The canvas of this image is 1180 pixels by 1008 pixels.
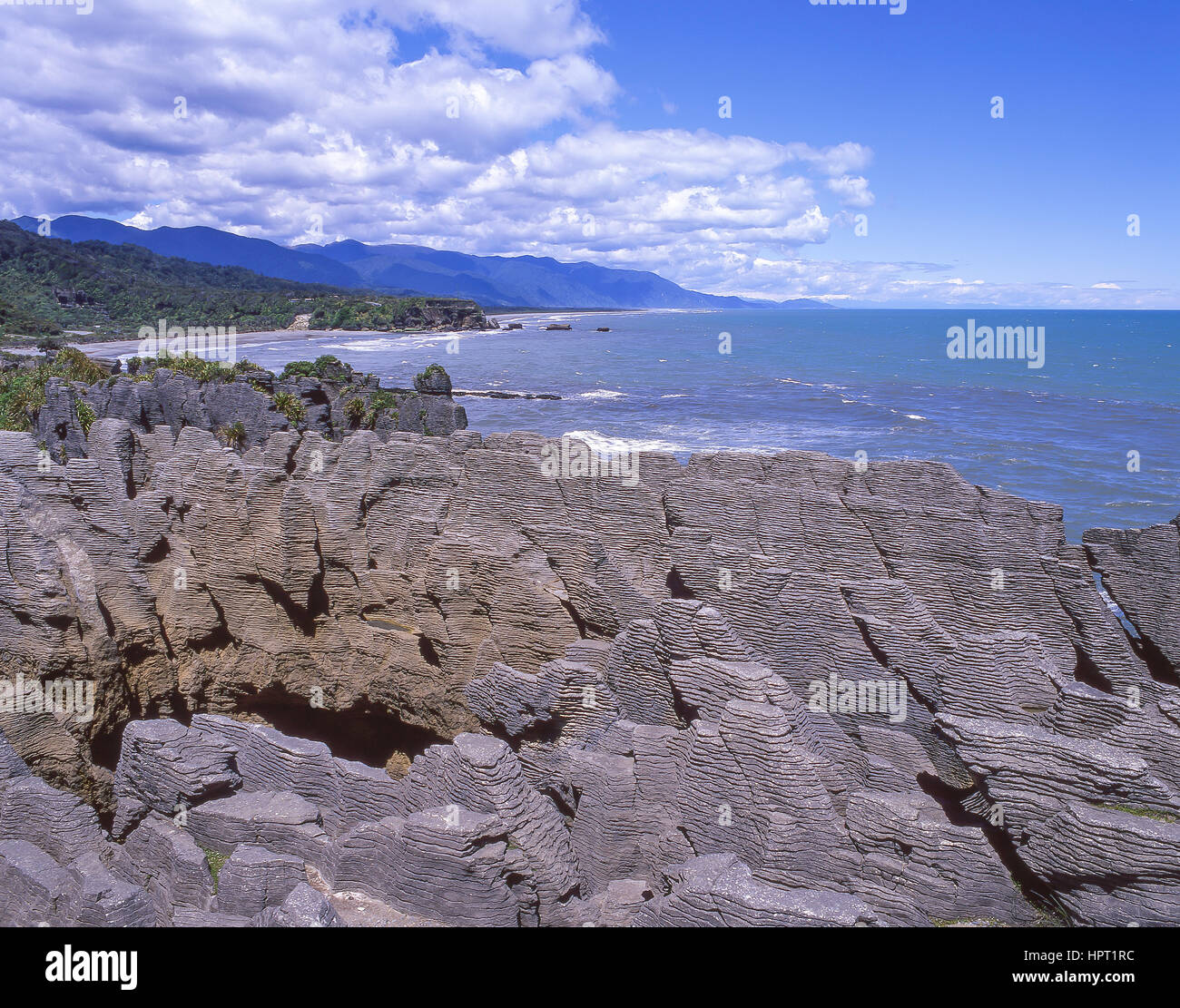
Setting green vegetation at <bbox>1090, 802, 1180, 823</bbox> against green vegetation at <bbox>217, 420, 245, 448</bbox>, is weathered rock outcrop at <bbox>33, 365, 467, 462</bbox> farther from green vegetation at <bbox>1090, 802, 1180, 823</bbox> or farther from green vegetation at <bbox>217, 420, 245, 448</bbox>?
green vegetation at <bbox>1090, 802, 1180, 823</bbox>

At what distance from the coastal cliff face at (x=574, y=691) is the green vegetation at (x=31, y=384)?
19.4 m

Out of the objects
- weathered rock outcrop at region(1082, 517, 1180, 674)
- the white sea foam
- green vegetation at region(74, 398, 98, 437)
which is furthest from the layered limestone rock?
weathered rock outcrop at region(1082, 517, 1180, 674)

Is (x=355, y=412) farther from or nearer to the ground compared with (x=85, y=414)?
farther from the ground

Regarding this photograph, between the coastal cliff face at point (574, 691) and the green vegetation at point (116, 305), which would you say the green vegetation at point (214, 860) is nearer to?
the coastal cliff face at point (574, 691)

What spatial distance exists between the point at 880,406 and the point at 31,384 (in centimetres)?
6863

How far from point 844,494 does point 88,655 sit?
39.7 feet

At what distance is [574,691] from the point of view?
9.85m

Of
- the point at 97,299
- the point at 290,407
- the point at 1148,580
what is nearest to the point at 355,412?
the point at 290,407

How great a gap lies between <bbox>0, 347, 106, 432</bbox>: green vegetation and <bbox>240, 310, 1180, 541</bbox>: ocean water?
29318mm

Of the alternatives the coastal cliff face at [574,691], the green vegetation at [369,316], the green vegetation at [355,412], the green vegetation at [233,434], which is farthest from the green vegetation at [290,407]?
the green vegetation at [369,316]

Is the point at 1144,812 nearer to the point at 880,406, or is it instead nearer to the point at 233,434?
the point at 233,434

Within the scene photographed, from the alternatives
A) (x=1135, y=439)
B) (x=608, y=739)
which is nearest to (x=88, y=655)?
(x=608, y=739)

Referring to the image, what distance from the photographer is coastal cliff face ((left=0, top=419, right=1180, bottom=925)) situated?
24.0ft

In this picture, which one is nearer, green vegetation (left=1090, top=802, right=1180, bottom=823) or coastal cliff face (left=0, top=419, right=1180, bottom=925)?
green vegetation (left=1090, top=802, right=1180, bottom=823)
